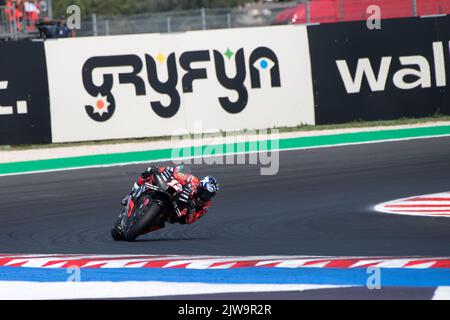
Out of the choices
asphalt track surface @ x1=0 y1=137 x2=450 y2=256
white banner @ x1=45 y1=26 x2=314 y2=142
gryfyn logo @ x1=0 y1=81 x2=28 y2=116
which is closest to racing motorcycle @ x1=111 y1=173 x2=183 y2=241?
asphalt track surface @ x1=0 y1=137 x2=450 y2=256

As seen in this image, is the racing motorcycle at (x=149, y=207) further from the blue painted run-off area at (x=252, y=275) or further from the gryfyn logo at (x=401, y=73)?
the gryfyn logo at (x=401, y=73)

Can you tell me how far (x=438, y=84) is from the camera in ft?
69.6

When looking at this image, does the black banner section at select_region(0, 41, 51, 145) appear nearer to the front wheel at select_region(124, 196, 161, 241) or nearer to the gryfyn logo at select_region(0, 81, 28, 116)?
the gryfyn logo at select_region(0, 81, 28, 116)

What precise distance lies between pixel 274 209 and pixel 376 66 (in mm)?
9461

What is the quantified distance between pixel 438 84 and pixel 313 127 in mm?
2692

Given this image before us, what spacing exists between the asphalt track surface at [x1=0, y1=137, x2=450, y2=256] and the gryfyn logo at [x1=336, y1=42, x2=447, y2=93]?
Answer: 2839 millimetres

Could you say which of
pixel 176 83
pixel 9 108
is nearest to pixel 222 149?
pixel 176 83

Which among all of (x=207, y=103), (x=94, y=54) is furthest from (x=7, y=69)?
(x=207, y=103)

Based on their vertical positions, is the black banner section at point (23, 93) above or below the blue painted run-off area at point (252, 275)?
above

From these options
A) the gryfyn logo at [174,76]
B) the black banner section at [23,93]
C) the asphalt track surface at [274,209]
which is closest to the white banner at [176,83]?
the gryfyn logo at [174,76]

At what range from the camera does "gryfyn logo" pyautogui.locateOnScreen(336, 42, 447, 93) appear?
20.9m

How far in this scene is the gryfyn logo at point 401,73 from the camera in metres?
20.9

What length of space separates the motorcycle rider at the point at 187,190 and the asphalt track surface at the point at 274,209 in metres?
0.25
